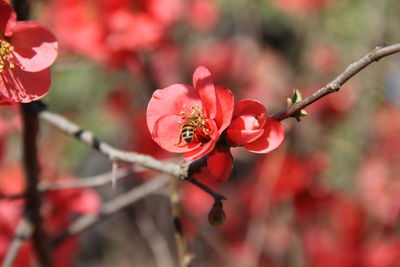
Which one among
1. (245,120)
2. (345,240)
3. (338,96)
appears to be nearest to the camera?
(245,120)

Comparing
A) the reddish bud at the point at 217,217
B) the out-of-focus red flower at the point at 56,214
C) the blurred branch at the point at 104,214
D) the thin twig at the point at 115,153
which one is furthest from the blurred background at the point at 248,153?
the reddish bud at the point at 217,217

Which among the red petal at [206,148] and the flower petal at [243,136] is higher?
the flower petal at [243,136]

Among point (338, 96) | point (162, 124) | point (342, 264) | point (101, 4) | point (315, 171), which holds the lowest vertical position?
point (342, 264)

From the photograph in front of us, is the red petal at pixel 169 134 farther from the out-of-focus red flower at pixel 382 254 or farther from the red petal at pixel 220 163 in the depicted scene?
the out-of-focus red flower at pixel 382 254

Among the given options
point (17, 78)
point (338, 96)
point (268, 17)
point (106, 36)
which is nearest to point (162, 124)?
point (17, 78)

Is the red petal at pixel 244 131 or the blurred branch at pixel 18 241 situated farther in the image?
the blurred branch at pixel 18 241

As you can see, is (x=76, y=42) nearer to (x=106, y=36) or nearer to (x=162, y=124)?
(x=106, y=36)

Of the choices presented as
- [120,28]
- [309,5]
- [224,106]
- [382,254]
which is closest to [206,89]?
[224,106]
